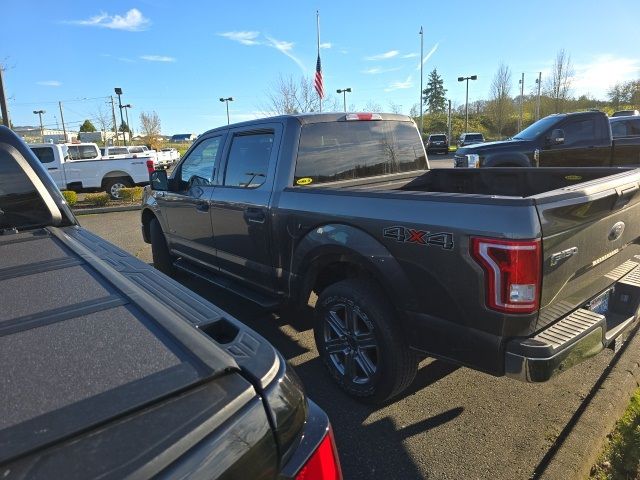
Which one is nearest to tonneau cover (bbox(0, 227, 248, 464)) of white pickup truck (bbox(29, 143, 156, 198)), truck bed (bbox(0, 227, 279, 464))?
truck bed (bbox(0, 227, 279, 464))

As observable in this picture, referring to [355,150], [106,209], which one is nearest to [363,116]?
[355,150]

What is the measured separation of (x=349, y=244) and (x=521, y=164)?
27.0 ft

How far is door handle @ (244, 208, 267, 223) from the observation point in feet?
12.6

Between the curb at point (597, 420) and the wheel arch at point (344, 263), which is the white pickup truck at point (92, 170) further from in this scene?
the curb at point (597, 420)

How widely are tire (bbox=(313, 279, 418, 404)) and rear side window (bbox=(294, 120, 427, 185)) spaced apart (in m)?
1.12

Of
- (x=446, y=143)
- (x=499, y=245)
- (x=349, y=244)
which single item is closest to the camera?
(x=499, y=245)

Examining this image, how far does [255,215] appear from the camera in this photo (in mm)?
3922

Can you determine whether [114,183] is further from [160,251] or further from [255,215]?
[255,215]

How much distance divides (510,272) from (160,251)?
4.93 metres

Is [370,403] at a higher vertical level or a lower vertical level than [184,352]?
lower

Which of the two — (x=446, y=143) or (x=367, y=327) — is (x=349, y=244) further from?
(x=446, y=143)

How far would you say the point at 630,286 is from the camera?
3086 mm

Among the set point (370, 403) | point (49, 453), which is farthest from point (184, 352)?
point (370, 403)

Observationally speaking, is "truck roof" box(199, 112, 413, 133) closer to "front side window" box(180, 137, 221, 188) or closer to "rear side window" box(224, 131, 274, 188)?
"rear side window" box(224, 131, 274, 188)
